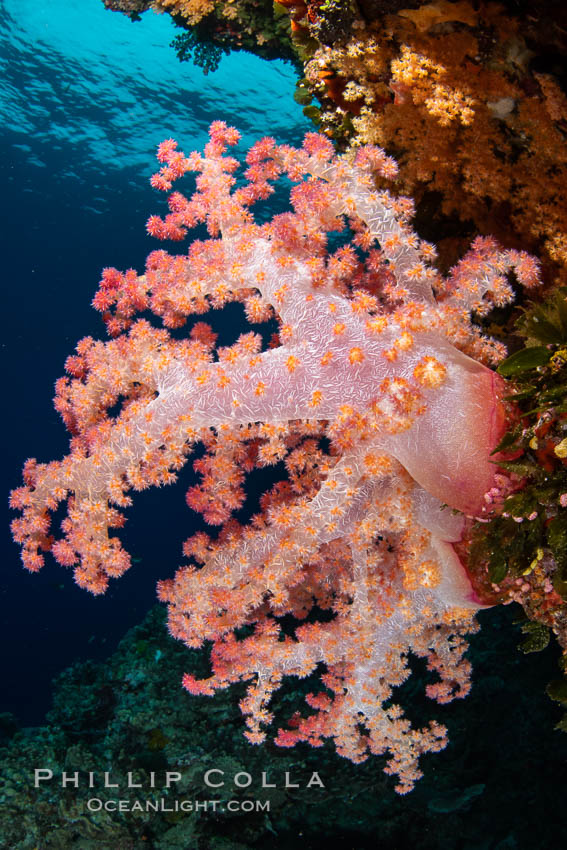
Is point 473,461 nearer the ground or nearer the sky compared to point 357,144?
nearer the ground

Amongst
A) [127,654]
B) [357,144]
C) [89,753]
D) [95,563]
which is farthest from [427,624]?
[127,654]

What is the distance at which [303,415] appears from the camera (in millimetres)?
3326

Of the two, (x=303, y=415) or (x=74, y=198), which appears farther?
(x=74, y=198)

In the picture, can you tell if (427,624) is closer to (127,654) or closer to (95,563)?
(95,563)

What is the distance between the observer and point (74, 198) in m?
17.5

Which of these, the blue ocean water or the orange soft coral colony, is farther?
the blue ocean water

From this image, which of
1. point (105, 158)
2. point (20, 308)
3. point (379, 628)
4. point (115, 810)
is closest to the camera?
point (379, 628)

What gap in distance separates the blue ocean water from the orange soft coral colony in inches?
491

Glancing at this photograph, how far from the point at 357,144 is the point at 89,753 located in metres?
10.2

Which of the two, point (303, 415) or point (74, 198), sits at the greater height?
point (74, 198)

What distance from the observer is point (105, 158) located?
1636 cm

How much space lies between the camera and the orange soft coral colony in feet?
10.4

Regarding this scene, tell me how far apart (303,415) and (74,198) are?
18.7 metres

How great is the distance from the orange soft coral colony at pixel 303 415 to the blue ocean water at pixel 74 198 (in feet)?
40.9
